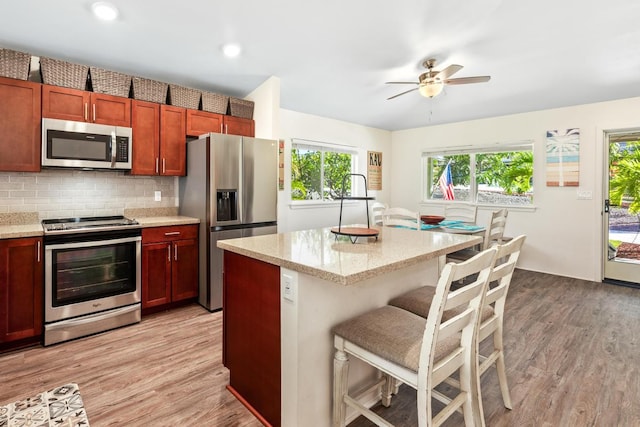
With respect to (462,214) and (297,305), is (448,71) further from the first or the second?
(297,305)

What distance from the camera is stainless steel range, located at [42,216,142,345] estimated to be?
103 inches

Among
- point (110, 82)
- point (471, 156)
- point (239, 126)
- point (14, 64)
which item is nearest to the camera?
point (14, 64)

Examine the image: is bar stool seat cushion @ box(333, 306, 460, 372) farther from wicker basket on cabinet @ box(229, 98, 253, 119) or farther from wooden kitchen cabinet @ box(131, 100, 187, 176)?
wicker basket on cabinet @ box(229, 98, 253, 119)

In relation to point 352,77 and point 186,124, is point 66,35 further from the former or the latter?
point 352,77

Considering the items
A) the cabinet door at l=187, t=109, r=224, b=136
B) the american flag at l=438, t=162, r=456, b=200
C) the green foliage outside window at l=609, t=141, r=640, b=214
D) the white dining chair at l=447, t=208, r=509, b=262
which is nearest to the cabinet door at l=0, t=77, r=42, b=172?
the cabinet door at l=187, t=109, r=224, b=136

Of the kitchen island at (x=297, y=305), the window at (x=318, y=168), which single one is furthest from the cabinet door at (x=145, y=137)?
the window at (x=318, y=168)

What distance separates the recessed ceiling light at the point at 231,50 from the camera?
310cm

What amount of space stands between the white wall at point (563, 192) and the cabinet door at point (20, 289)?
5.60 meters

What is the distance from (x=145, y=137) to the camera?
3291 millimetres

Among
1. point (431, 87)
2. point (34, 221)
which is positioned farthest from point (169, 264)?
point (431, 87)

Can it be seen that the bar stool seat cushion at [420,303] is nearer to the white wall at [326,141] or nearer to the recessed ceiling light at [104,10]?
the recessed ceiling light at [104,10]

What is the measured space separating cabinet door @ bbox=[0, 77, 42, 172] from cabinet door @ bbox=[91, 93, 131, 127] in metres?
0.39

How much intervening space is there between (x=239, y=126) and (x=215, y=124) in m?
0.30

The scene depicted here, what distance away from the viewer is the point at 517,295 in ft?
12.7
